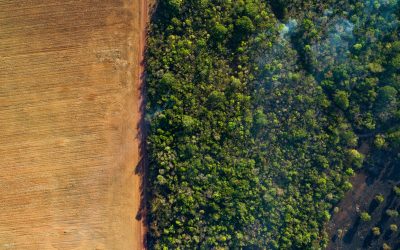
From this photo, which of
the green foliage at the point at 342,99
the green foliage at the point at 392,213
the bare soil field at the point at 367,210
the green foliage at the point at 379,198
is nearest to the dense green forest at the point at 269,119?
the green foliage at the point at 342,99

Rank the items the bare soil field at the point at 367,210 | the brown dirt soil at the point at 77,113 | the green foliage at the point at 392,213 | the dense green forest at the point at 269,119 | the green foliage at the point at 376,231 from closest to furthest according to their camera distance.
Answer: the dense green forest at the point at 269,119 → the green foliage at the point at 392,213 → the green foliage at the point at 376,231 → the bare soil field at the point at 367,210 → the brown dirt soil at the point at 77,113

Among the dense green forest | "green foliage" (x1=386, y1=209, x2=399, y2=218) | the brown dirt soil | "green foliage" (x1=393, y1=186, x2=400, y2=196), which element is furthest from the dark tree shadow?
"green foliage" (x1=393, y1=186, x2=400, y2=196)

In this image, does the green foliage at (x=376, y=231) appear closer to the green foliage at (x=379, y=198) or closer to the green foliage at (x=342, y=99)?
the green foliage at (x=379, y=198)

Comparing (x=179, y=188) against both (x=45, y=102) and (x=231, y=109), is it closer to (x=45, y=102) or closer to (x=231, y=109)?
(x=231, y=109)

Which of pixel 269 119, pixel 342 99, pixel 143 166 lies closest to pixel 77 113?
pixel 143 166

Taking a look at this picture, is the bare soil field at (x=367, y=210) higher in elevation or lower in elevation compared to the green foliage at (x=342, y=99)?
lower

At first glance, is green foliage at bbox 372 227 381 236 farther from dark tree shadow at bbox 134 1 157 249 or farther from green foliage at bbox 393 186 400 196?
dark tree shadow at bbox 134 1 157 249

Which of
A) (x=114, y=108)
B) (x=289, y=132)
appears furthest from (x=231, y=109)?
(x=114, y=108)
